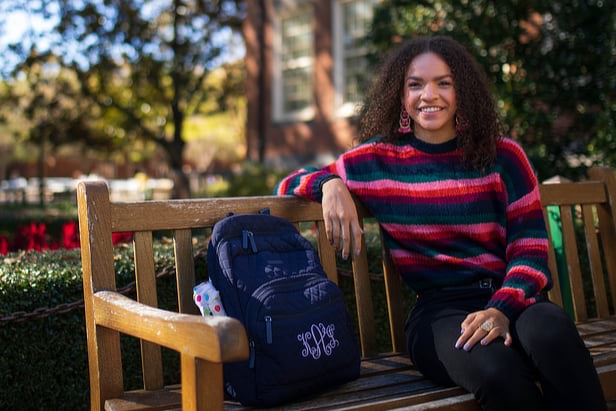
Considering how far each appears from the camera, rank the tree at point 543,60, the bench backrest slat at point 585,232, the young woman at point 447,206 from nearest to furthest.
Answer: the young woman at point 447,206 → the bench backrest slat at point 585,232 → the tree at point 543,60

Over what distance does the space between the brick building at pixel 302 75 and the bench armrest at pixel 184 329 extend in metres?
11.4

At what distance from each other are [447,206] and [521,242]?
0.30m

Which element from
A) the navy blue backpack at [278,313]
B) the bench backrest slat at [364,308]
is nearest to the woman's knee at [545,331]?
the navy blue backpack at [278,313]

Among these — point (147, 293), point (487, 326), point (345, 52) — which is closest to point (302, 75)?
point (345, 52)

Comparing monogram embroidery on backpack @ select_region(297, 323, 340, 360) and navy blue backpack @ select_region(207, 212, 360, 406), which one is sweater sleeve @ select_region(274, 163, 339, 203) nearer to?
Result: navy blue backpack @ select_region(207, 212, 360, 406)

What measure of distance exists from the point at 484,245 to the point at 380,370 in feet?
2.01

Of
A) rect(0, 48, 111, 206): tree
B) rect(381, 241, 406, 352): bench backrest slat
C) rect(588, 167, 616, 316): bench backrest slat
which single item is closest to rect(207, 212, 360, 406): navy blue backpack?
rect(381, 241, 406, 352): bench backrest slat

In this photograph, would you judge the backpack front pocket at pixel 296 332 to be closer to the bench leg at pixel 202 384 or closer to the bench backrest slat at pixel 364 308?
the bench leg at pixel 202 384

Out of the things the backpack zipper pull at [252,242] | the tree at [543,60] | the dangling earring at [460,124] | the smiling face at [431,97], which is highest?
the tree at [543,60]

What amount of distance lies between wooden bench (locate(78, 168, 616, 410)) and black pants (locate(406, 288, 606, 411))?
0.29 feet

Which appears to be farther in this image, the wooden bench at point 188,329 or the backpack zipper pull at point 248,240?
the backpack zipper pull at point 248,240

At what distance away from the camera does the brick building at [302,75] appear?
552 inches

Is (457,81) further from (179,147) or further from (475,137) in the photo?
(179,147)

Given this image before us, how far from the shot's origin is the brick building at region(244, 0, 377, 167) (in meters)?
14.0
